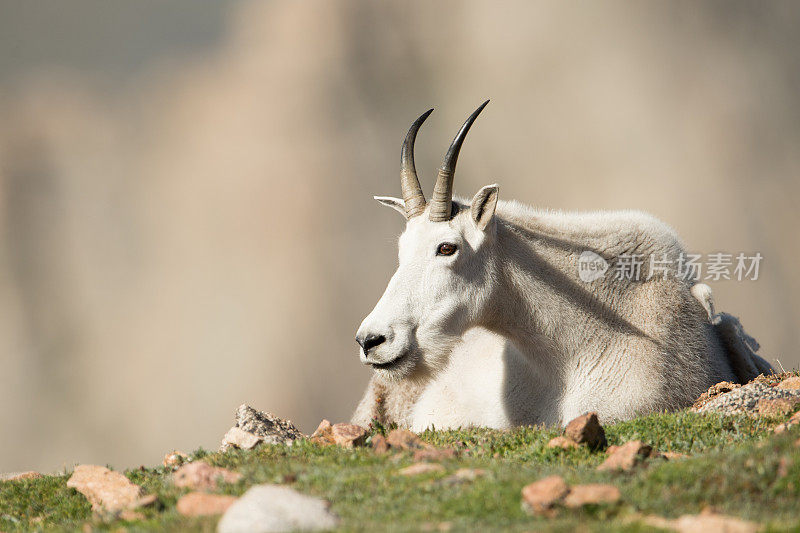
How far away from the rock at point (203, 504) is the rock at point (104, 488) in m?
0.91

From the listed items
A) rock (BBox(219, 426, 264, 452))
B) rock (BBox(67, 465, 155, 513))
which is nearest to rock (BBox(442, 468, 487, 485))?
rock (BBox(67, 465, 155, 513))

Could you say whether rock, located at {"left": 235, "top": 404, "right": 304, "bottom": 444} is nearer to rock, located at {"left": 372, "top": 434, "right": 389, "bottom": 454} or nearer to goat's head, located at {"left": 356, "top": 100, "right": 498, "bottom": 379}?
goat's head, located at {"left": 356, "top": 100, "right": 498, "bottom": 379}

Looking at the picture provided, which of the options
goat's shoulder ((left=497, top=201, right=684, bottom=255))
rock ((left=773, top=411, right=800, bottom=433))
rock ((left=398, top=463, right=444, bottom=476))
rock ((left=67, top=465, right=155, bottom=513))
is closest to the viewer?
rock ((left=398, top=463, right=444, bottom=476))

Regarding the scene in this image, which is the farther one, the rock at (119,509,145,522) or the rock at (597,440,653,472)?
the rock at (597,440,653,472)

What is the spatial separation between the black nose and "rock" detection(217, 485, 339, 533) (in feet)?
8.55

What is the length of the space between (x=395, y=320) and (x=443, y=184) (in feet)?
4.15

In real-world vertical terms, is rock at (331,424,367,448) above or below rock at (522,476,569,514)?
below

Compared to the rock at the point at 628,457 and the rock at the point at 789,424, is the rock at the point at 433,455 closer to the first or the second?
the rock at the point at 628,457

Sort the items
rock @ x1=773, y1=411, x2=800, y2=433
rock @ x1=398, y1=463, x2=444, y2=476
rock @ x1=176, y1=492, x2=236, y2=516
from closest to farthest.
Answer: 1. rock @ x1=176, y1=492, x2=236, y2=516
2. rock @ x1=398, y1=463, x2=444, y2=476
3. rock @ x1=773, y1=411, x2=800, y2=433

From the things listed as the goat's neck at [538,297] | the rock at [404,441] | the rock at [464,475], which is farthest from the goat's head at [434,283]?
the rock at [464,475]

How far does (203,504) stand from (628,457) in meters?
2.30

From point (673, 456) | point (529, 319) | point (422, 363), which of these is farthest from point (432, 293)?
point (673, 456)

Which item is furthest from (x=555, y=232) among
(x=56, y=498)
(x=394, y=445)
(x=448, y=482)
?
(x=56, y=498)

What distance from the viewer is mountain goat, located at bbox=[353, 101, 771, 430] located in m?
6.74
